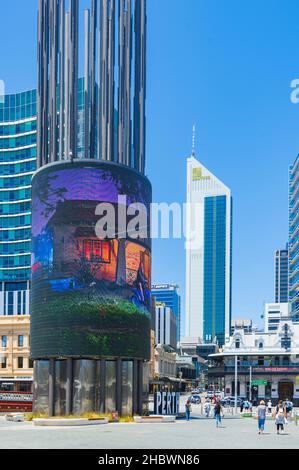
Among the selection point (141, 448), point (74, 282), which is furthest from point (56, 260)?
point (141, 448)

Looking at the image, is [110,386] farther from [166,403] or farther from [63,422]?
[63,422]

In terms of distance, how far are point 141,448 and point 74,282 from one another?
2439 centimetres

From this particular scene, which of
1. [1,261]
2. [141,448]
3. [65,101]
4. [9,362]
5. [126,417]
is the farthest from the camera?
Answer: [1,261]

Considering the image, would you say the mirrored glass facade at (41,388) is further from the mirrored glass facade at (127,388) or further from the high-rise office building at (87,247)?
the mirrored glass facade at (127,388)

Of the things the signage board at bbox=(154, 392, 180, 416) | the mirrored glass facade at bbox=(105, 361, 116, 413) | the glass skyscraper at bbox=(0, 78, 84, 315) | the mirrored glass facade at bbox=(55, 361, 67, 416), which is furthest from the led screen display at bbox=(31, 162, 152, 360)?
the glass skyscraper at bbox=(0, 78, 84, 315)

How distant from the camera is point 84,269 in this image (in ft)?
169

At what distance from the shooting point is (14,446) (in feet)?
95.6

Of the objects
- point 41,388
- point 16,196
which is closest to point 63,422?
point 41,388

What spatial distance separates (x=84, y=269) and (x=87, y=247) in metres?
1.62

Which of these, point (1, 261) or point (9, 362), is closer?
point (9, 362)

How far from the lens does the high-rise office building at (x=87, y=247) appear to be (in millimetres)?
50750

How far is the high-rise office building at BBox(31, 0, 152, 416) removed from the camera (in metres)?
50.8

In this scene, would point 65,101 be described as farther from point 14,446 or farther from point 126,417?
point 14,446
